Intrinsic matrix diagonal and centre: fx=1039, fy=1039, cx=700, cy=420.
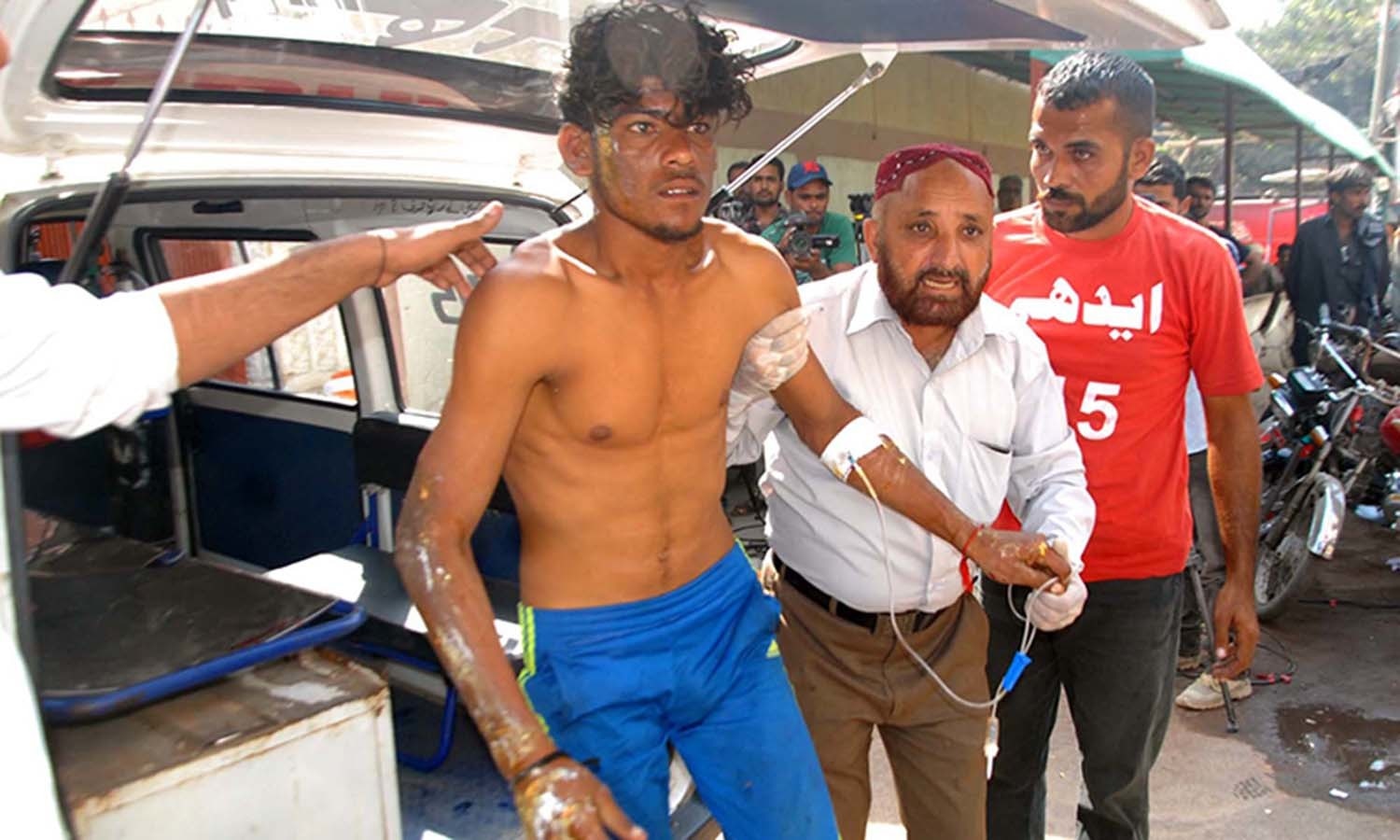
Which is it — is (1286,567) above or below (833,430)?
below

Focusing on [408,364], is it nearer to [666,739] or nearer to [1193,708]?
[666,739]

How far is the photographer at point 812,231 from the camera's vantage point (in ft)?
18.9

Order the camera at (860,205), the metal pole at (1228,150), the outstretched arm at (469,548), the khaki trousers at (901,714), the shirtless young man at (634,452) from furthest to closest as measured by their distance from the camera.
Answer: the metal pole at (1228,150) < the camera at (860,205) < the khaki trousers at (901,714) < the shirtless young man at (634,452) < the outstretched arm at (469,548)

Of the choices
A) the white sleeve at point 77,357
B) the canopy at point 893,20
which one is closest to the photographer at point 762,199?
the canopy at point 893,20

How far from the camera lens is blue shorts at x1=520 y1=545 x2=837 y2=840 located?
1.95 meters

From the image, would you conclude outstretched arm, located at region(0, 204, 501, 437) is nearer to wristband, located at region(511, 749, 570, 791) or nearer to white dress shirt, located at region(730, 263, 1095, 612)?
wristband, located at region(511, 749, 570, 791)

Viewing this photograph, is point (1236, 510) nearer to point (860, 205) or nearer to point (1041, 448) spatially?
point (1041, 448)

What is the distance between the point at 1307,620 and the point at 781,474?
13.7 feet

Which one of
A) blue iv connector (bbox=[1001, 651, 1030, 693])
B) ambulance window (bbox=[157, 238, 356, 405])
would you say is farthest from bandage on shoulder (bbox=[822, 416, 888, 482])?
ambulance window (bbox=[157, 238, 356, 405])

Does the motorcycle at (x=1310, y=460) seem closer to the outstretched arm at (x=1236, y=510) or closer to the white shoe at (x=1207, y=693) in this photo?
the white shoe at (x=1207, y=693)

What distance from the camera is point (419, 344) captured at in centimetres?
404

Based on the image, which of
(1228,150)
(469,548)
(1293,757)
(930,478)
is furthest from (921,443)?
→ (1228,150)

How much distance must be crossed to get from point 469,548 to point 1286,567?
16.0 feet

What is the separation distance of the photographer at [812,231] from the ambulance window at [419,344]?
227 centimetres
